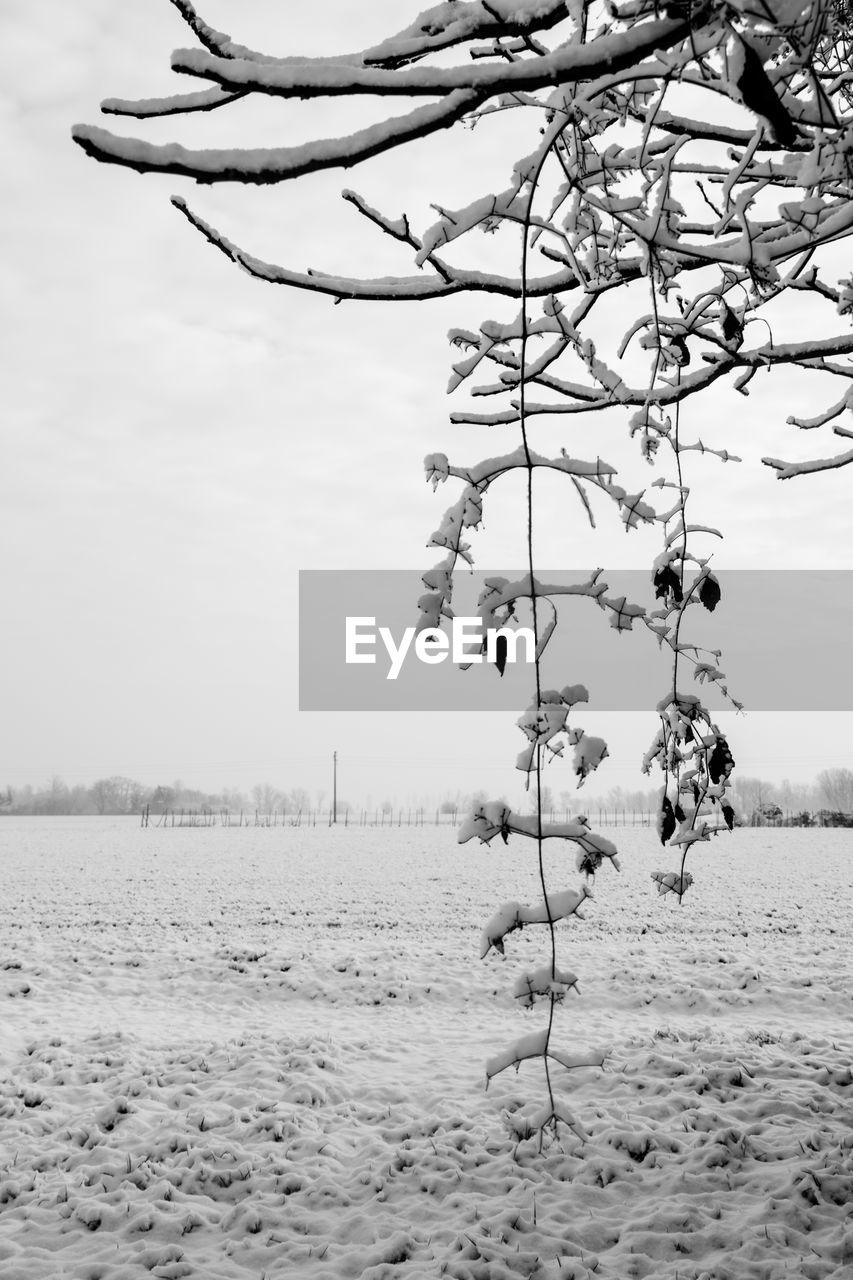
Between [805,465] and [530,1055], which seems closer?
[530,1055]

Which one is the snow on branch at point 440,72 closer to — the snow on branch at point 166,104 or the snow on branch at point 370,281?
the snow on branch at point 166,104

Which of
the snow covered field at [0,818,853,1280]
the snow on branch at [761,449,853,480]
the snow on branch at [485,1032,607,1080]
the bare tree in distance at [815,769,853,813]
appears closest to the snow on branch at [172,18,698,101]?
the snow on branch at [485,1032,607,1080]

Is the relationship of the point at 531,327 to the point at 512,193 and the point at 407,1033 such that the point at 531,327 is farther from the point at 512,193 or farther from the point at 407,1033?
the point at 407,1033

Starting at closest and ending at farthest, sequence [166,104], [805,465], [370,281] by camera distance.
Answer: [166,104] → [370,281] → [805,465]

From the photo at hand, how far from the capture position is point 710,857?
26453 millimetres

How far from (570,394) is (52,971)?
958 cm

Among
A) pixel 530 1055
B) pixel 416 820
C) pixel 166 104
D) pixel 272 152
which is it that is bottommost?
pixel 416 820

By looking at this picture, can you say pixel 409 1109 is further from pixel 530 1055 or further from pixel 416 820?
pixel 416 820

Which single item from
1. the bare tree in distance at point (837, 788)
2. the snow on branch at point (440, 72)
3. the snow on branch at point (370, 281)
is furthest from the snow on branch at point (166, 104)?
the bare tree in distance at point (837, 788)

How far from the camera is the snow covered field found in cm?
397

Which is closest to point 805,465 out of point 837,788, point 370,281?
point 370,281

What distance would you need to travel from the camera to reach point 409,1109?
18.2 ft

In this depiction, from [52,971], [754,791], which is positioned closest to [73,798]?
[754,791]

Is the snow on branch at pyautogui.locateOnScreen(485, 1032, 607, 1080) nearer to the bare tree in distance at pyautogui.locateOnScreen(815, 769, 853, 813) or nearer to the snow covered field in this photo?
the snow covered field
